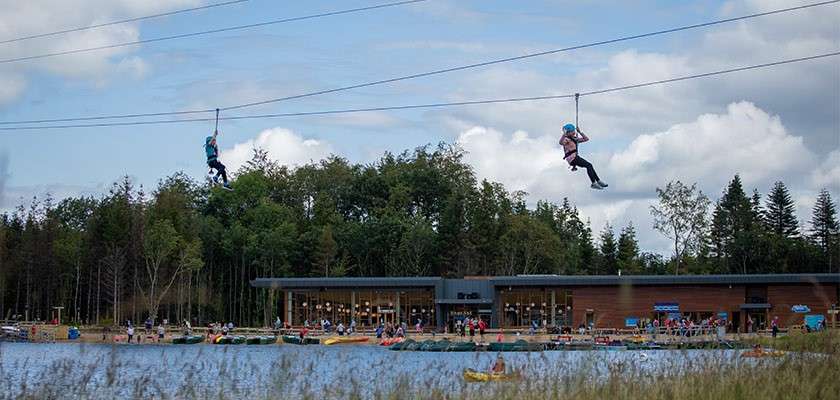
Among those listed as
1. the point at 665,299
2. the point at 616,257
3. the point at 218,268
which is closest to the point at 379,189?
the point at 218,268

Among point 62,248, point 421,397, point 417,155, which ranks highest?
point 417,155

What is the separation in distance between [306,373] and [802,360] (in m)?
7.31

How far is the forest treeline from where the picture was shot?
283 feet

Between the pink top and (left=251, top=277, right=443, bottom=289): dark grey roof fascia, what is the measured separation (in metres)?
56.2

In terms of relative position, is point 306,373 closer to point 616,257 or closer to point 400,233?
point 400,233

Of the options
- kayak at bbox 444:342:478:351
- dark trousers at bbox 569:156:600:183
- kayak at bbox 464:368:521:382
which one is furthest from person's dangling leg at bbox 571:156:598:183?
kayak at bbox 444:342:478:351

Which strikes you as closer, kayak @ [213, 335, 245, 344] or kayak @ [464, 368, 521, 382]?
kayak @ [464, 368, 521, 382]

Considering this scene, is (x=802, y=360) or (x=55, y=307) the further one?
(x=55, y=307)

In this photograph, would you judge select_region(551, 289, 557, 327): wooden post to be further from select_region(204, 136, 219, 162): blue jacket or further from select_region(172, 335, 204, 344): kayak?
select_region(204, 136, 219, 162): blue jacket

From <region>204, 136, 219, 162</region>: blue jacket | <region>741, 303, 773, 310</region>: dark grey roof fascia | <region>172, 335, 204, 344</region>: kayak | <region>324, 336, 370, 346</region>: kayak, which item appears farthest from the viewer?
<region>741, 303, 773, 310</region>: dark grey roof fascia

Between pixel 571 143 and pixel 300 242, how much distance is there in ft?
237

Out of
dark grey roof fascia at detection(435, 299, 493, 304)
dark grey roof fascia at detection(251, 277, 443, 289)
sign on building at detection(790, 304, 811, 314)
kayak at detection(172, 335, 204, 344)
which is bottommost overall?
kayak at detection(172, 335, 204, 344)

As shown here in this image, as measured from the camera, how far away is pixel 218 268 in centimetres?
9706

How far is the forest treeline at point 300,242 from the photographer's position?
283ft
